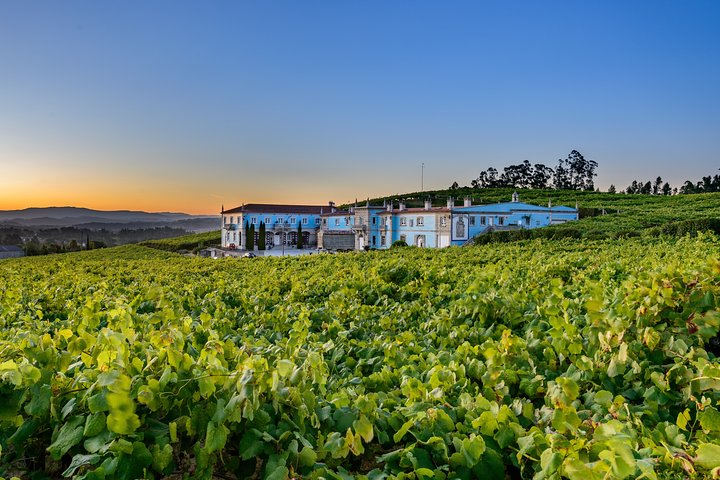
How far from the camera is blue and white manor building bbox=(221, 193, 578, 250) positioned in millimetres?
45906

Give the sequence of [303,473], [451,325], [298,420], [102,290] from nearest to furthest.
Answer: [303,473] < [298,420] < [451,325] < [102,290]

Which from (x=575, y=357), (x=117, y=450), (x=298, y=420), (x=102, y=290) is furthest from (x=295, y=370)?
(x=102, y=290)

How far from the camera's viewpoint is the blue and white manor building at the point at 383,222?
151 feet

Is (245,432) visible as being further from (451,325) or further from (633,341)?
(451,325)

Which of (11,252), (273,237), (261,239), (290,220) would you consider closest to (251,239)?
(261,239)

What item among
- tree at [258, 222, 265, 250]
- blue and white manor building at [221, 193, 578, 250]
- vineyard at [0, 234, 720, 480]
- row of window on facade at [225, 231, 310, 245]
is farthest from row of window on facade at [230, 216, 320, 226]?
vineyard at [0, 234, 720, 480]

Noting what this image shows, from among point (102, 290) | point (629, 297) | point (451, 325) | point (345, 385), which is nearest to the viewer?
point (345, 385)

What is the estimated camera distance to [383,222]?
5309 centimetres

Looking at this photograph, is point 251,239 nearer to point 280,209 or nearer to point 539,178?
point 280,209

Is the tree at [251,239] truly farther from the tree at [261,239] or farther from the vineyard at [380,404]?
the vineyard at [380,404]

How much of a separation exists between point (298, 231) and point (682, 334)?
196 feet

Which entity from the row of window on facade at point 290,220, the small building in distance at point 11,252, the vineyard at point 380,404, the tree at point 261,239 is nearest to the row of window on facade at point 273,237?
the row of window on facade at point 290,220

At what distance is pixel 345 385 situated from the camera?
312cm

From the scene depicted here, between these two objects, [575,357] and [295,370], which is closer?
[295,370]
